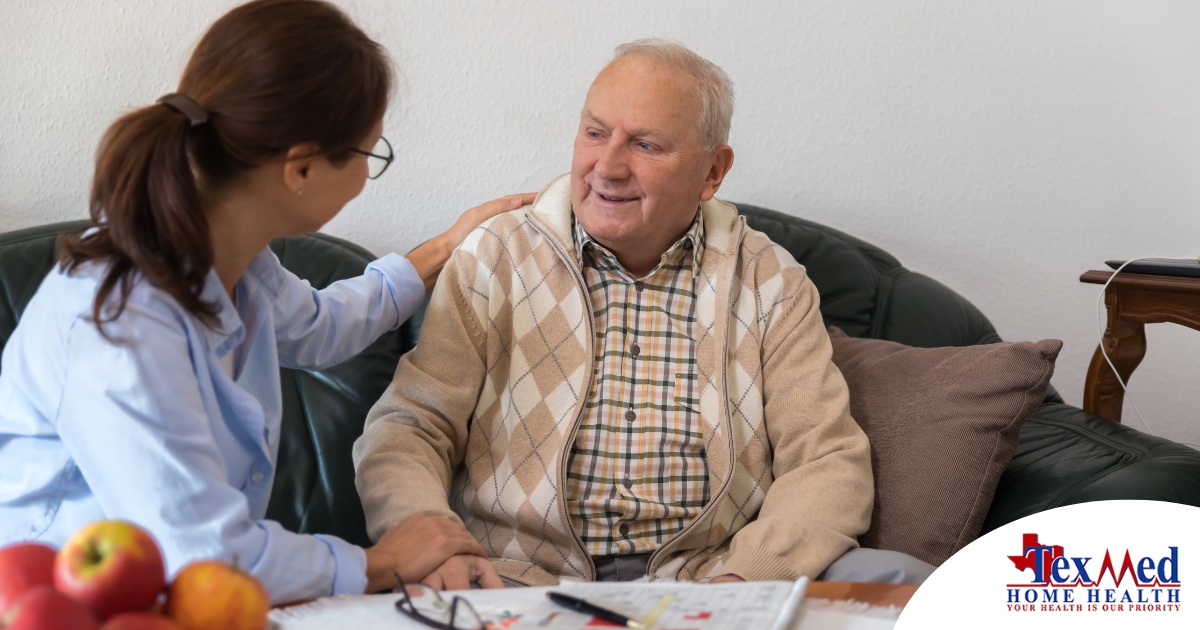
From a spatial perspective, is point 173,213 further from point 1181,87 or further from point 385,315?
point 1181,87

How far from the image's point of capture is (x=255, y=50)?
109 cm

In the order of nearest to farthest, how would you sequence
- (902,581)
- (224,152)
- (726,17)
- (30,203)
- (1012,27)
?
(224,152), (902,581), (30,203), (726,17), (1012,27)

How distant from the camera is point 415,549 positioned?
51.3 inches

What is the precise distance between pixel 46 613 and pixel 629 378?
1160mm

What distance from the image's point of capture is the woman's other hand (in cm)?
175

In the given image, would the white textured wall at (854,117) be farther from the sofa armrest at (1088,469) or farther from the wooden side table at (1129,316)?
the sofa armrest at (1088,469)

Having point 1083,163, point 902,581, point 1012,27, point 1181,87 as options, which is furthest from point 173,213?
point 1181,87

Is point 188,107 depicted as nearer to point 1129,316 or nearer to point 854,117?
point 854,117

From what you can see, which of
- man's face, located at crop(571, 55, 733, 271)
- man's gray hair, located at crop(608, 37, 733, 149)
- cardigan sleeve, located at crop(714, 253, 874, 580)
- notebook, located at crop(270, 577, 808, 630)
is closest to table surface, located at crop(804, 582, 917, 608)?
notebook, located at crop(270, 577, 808, 630)

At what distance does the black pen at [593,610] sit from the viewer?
879 millimetres

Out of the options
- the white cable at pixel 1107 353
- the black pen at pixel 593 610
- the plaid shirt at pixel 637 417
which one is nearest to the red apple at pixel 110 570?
the black pen at pixel 593 610

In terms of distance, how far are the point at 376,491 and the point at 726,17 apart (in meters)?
1.36

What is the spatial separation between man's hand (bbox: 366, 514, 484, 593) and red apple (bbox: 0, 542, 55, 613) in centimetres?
50

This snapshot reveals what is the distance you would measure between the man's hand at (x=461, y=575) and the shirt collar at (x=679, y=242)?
587 millimetres
